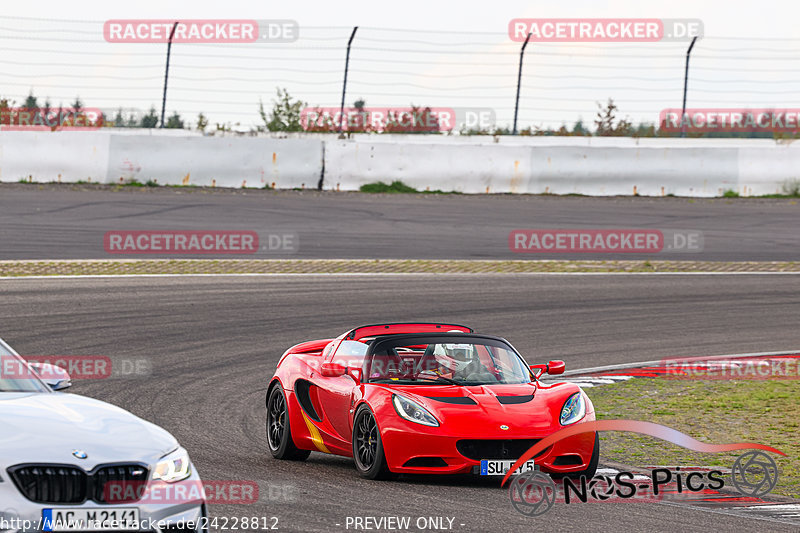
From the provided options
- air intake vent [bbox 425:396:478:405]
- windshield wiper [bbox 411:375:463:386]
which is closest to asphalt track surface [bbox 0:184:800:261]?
windshield wiper [bbox 411:375:463:386]

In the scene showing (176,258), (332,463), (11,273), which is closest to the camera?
(332,463)

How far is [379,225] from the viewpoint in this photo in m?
22.0

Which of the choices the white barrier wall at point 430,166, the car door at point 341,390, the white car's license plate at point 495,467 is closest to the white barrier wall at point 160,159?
the white barrier wall at point 430,166

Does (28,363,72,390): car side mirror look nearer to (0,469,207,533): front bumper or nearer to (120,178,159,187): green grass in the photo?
(0,469,207,533): front bumper

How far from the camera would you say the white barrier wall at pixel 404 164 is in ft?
78.0

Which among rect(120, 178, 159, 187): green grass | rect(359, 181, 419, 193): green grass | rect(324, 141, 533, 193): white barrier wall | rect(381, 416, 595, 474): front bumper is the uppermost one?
rect(324, 141, 533, 193): white barrier wall

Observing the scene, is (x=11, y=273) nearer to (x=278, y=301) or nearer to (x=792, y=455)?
(x=278, y=301)

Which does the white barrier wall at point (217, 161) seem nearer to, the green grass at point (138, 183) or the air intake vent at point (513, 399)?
the green grass at point (138, 183)

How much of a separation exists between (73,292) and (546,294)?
270 inches

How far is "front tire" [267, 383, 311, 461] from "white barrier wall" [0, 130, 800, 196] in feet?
50.6

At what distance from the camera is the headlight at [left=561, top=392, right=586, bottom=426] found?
7.77 m

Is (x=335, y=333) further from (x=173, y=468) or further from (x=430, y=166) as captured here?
(x=430, y=166)

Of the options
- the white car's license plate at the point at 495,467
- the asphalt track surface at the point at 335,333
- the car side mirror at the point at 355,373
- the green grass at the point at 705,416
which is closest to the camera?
the asphalt track surface at the point at 335,333

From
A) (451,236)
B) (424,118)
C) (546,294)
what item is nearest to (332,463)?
(546,294)
